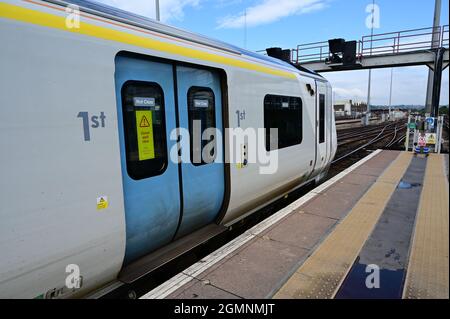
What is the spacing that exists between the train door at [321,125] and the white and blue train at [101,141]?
11.5 feet

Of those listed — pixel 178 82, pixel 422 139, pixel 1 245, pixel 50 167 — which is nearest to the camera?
pixel 1 245

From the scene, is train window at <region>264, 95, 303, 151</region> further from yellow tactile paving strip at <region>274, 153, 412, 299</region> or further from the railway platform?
yellow tactile paving strip at <region>274, 153, 412, 299</region>

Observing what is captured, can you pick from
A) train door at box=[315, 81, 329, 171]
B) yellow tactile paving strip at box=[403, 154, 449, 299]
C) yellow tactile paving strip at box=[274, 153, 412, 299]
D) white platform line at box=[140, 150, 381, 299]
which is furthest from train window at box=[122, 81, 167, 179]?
train door at box=[315, 81, 329, 171]

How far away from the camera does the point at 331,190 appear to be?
22.2ft

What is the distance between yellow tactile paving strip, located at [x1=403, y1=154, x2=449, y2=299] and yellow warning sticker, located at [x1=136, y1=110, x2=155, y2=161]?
8.19 feet

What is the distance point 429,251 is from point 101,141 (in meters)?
3.92

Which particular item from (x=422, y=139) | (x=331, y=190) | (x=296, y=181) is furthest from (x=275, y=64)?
(x=422, y=139)

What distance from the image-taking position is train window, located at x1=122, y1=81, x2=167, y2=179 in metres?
3.00

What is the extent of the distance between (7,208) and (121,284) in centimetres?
136

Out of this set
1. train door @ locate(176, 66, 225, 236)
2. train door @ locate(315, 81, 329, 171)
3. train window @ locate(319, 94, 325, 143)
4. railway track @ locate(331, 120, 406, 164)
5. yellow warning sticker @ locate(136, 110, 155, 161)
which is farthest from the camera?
railway track @ locate(331, 120, 406, 164)

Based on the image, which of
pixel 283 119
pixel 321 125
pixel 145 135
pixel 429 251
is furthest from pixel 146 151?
pixel 321 125

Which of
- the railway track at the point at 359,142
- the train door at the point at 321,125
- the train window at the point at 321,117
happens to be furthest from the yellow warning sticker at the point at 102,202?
the railway track at the point at 359,142

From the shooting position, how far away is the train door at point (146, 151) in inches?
117
